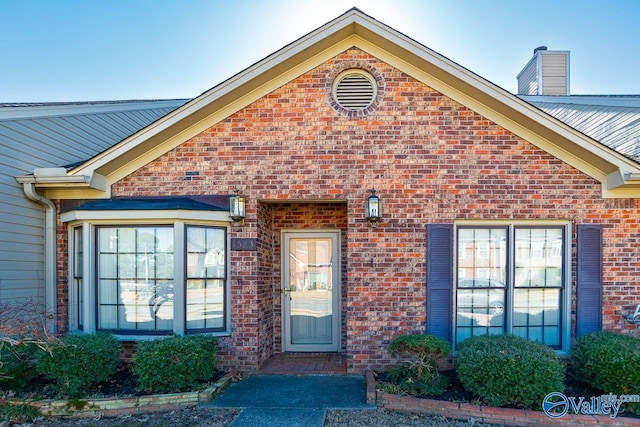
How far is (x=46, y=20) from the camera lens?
1454cm

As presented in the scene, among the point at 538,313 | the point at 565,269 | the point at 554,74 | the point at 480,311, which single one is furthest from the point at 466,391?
the point at 554,74

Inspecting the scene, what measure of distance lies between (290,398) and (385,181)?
325 cm

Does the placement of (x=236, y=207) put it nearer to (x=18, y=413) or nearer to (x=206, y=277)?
(x=206, y=277)

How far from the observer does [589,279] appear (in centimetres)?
640

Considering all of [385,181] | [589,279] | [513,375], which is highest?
[385,181]

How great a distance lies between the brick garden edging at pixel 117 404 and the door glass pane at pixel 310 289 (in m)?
2.45

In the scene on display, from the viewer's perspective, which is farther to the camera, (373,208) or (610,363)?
(373,208)

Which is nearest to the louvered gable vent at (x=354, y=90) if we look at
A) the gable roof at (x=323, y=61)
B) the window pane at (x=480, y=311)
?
the gable roof at (x=323, y=61)

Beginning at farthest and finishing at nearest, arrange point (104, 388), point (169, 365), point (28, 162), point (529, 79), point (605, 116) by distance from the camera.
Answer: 1. point (529, 79)
2. point (605, 116)
3. point (28, 162)
4. point (104, 388)
5. point (169, 365)

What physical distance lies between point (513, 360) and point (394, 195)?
2.66 metres

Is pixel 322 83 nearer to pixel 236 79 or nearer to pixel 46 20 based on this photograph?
pixel 236 79

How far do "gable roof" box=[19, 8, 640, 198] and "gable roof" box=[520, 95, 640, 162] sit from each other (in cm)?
124

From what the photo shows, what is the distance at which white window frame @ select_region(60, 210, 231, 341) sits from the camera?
6.46 meters

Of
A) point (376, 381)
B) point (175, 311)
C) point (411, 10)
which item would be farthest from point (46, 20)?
point (376, 381)
